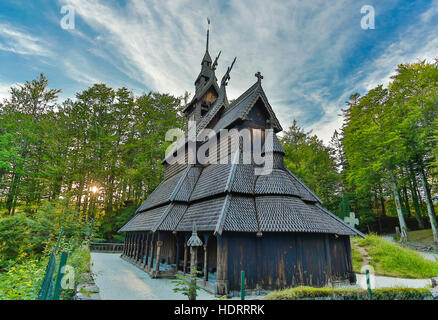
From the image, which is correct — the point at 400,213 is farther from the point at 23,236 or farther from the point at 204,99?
the point at 23,236

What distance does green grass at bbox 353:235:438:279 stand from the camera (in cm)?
1310

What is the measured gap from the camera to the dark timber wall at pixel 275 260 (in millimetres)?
8953

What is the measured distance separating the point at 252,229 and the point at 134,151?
85.7 feet

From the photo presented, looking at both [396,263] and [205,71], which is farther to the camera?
[205,71]

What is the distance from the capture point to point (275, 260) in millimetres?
9289

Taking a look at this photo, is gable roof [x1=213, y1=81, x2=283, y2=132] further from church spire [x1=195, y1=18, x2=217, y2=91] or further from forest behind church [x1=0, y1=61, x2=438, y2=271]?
forest behind church [x1=0, y1=61, x2=438, y2=271]

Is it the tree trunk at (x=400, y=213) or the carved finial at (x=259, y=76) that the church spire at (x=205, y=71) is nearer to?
the carved finial at (x=259, y=76)

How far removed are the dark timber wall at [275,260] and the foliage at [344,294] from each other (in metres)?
2.71

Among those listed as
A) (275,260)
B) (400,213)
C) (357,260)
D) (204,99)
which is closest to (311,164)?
(400,213)

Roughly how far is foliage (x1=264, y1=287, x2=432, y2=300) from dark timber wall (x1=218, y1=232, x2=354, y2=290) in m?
2.71

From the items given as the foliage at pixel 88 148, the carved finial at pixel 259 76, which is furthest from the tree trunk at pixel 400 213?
the foliage at pixel 88 148

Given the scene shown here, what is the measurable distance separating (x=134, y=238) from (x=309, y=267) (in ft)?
44.4

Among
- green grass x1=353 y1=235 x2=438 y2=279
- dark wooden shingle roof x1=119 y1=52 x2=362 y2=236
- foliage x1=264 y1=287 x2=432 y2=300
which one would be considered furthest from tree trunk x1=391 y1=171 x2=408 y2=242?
foliage x1=264 y1=287 x2=432 y2=300
